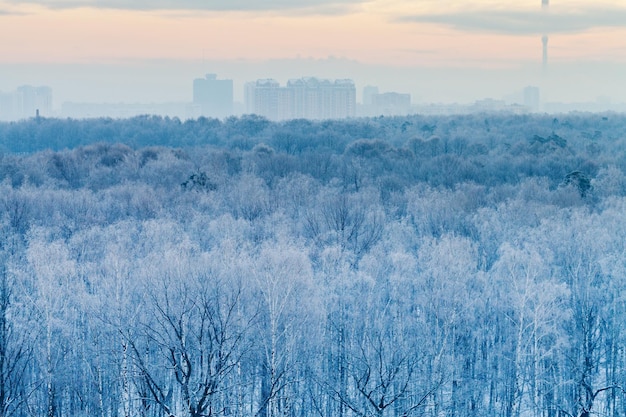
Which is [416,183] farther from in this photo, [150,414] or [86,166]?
[150,414]

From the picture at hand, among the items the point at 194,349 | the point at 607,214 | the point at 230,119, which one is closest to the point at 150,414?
the point at 194,349

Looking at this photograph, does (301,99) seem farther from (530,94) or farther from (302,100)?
(530,94)

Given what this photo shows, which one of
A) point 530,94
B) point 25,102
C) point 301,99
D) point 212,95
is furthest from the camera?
point 530,94

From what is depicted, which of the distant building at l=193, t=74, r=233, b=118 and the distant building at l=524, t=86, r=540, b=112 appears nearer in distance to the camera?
the distant building at l=193, t=74, r=233, b=118

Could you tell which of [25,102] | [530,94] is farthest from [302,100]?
[530,94]

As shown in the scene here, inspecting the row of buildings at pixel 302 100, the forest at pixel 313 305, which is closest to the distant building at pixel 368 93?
the row of buildings at pixel 302 100

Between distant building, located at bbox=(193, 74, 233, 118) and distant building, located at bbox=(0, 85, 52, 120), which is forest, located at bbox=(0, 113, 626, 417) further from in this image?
distant building, located at bbox=(193, 74, 233, 118)

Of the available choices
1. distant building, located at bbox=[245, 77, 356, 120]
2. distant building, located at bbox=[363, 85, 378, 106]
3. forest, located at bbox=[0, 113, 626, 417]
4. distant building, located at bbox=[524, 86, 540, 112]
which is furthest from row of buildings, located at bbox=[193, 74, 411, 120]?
forest, located at bbox=[0, 113, 626, 417]
